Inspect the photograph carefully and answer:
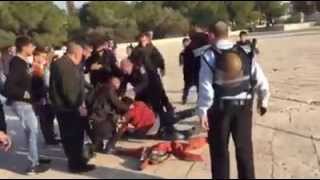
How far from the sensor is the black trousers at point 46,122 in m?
9.94

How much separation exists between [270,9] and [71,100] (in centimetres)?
5895

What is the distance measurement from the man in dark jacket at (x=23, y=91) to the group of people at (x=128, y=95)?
0.01 meters

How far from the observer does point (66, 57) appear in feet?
26.2

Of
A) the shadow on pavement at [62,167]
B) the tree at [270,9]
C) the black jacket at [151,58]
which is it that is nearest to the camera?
the shadow on pavement at [62,167]

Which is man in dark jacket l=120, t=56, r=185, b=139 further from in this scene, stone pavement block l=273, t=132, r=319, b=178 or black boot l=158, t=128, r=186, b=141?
stone pavement block l=273, t=132, r=319, b=178

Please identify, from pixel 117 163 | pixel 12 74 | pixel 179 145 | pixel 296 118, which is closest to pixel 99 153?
pixel 117 163

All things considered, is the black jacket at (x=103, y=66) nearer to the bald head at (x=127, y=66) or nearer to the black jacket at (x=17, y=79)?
the bald head at (x=127, y=66)

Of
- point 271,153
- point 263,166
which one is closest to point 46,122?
point 271,153

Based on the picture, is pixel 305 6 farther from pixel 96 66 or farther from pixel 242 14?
pixel 96 66

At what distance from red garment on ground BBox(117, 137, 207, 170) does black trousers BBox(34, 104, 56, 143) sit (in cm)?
155

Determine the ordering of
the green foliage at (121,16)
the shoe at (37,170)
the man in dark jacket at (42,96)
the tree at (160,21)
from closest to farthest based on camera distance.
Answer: the shoe at (37,170)
the man in dark jacket at (42,96)
the green foliage at (121,16)
the tree at (160,21)

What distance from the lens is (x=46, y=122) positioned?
1006 centimetres

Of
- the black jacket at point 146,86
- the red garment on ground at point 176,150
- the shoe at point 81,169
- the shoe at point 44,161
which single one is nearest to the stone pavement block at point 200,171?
the red garment on ground at point 176,150

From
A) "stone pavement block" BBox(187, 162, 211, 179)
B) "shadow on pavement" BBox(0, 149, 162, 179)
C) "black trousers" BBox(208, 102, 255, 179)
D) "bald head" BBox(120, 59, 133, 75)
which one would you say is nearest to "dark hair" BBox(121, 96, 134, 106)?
"bald head" BBox(120, 59, 133, 75)
